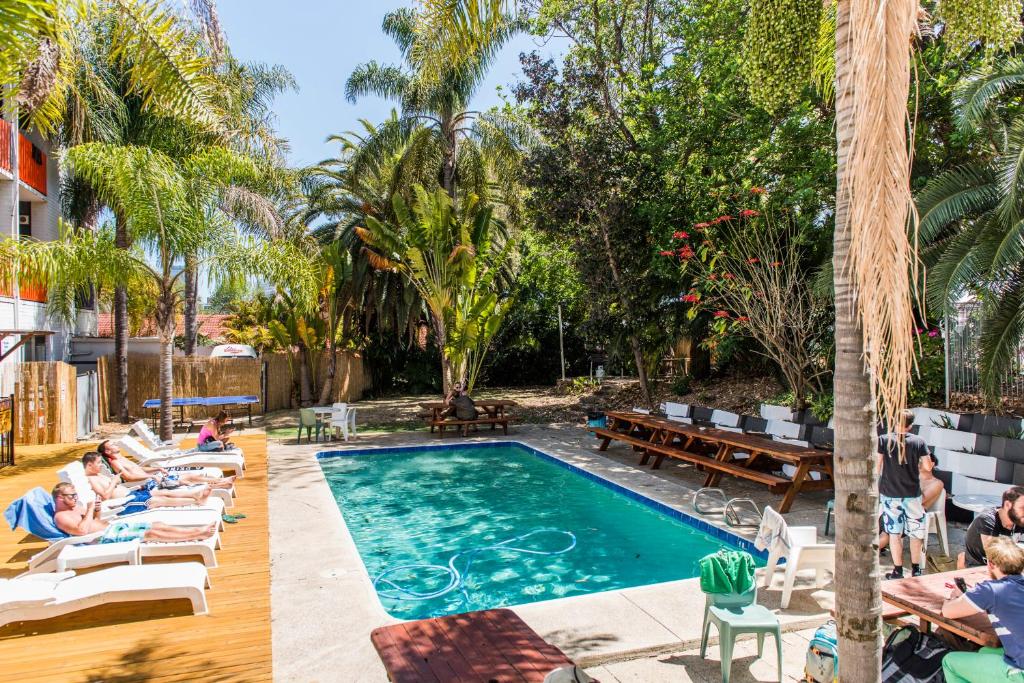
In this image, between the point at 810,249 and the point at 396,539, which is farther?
the point at 810,249

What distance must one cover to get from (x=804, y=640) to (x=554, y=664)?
227 cm

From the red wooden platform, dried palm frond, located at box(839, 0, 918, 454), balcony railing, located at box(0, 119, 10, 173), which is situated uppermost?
balcony railing, located at box(0, 119, 10, 173)

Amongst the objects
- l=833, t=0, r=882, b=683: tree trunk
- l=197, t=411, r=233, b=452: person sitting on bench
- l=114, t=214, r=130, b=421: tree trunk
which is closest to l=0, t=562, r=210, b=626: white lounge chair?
l=833, t=0, r=882, b=683: tree trunk

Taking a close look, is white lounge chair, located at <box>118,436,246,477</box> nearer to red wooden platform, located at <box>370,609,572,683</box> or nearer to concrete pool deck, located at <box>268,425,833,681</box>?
concrete pool deck, located at <box>268,425,833,681</box>

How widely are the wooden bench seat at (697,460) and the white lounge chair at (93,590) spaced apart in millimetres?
6617

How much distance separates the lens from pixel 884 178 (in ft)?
8.78

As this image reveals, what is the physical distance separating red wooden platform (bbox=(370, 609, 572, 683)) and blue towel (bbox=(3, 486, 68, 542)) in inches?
159

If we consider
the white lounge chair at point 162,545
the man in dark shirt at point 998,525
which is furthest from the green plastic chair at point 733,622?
the white lounge chair at point 162,545

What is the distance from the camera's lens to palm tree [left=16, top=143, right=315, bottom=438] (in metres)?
11.6

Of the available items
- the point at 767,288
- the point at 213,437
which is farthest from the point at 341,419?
the point at 767,288

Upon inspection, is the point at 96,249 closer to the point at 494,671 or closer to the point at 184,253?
the point at 184,253

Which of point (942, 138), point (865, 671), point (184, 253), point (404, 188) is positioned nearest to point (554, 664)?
point (865, 671)

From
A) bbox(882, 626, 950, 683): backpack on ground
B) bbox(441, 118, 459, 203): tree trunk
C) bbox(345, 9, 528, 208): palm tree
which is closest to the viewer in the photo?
bbox(882, 626, 950, 683): backpack on ground

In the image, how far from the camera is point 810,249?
44.9 ft
